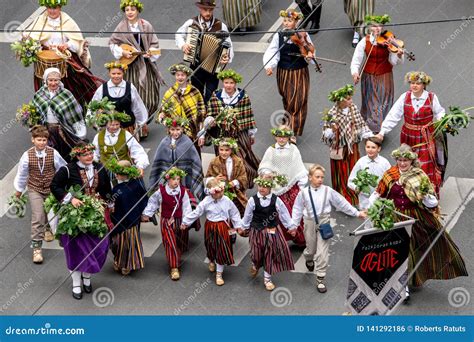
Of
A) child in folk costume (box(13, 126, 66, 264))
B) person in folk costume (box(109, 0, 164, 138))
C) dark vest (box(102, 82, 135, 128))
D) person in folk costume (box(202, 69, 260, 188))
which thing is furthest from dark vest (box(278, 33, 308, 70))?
child in folk costume (box(13, 126, 66, 264))

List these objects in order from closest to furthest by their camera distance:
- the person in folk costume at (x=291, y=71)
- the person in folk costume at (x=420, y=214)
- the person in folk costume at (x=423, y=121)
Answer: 1. the person in folk costume at (x=420, y=214)
2. the person in folk costume at (x=423, y=121)
3. the person in folk costume at (x=291, y=71)

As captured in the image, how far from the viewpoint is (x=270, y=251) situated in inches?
697

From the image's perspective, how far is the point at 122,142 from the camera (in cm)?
1884

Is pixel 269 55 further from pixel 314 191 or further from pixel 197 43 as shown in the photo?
pixel 314 191

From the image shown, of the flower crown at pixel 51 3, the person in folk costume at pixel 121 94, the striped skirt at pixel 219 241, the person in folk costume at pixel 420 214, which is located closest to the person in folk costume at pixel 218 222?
the striped skirt at pixel 219 241

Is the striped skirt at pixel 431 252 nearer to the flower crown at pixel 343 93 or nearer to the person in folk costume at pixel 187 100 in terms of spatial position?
the flower crown at pixel 343 93

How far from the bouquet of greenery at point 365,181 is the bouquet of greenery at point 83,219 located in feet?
9.78

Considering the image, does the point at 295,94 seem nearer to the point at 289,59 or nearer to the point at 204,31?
the point at 289,59

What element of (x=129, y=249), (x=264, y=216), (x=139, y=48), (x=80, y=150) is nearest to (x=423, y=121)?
(x=264, y=216)

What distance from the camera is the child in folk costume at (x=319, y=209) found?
58.1 ft

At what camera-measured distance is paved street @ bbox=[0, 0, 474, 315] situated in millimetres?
17703

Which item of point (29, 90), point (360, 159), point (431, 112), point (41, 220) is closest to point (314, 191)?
point (360, 159)

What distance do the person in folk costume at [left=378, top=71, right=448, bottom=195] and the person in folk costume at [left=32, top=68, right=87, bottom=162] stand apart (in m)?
3.93

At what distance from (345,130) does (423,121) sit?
3.24ft
